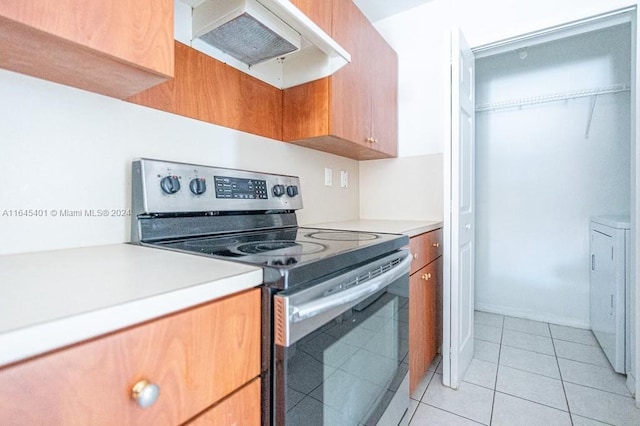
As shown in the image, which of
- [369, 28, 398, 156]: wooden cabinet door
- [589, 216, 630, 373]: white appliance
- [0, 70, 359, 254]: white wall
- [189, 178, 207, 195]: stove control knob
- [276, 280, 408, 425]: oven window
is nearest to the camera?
[276, 280, 408, 425]: oven window

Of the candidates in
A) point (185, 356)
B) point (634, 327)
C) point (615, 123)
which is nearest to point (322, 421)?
point (185, 356)

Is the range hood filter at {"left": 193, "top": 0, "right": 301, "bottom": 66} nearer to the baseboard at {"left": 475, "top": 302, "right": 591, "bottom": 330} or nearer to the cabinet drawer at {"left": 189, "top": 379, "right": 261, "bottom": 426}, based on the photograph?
the cabinet drawer at {"left": 189, "top": 379, "right": 261, "bottom": 426}

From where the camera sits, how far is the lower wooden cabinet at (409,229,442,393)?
1497 millimetres

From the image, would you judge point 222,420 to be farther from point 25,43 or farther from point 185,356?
point 25,43

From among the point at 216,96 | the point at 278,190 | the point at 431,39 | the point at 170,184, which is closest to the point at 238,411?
the point at 170,184

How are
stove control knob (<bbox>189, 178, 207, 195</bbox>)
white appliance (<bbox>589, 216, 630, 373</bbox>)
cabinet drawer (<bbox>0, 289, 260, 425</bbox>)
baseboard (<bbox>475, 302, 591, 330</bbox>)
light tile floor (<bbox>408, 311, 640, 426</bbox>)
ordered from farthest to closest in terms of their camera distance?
1. baseboard (<bbox>475, 302, 591, 330</bbox>)
2. white appliance (<bbox>589, 216, 630, 373</bbox>)
3. light tile floor (<bbox>408, 311, 640, 426</bbox>)
4. stove control knob (<bbox>189, 178, 207, 195</bbox>)
5. cabinet drawer (<bbox>0, 289, 260, 425</bbox>)

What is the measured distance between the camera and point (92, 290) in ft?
1.63

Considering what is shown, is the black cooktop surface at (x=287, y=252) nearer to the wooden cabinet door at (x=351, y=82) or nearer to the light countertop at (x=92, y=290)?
the light countertop at (x=92, y=290)

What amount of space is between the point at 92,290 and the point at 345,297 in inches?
Result: 21.1

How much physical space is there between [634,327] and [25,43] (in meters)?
2.59

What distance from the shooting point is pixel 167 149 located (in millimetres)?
1157

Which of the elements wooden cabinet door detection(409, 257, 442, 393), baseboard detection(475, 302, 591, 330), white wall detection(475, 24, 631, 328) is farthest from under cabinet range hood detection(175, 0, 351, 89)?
baseboard detection(475, 302, 591, 330)

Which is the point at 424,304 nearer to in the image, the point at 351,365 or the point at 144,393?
the point at 351,365

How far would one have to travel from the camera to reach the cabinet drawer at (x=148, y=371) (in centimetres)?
37
